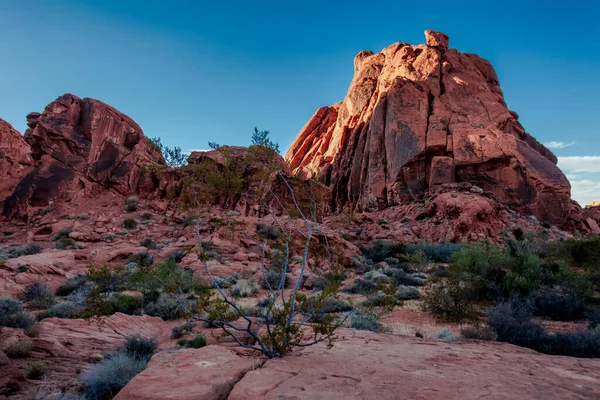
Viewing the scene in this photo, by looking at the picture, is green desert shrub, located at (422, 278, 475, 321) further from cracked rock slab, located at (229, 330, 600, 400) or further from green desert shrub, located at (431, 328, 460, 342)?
cracked rock slab, located at (229, 330, 600, 400)

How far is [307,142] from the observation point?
52375mm

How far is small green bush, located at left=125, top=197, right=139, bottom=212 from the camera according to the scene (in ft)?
70.4

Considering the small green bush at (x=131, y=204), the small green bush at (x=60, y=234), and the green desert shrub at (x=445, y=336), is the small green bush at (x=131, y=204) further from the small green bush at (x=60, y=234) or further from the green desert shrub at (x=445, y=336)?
the green desert shrub at (x=445, y=336)

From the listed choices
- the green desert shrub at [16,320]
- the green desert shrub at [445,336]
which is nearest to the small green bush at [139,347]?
the green desert shrub at [16,320]

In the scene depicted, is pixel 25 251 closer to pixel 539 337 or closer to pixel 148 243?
pixel 148 243

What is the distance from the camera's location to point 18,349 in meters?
4.46

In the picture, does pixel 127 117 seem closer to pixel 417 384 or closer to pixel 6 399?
pixel 6 399

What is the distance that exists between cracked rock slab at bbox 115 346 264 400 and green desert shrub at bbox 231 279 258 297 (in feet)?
20.1

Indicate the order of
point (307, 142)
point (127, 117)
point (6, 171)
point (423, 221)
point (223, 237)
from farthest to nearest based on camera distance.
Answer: point (307, 142)
point (127, 117)
point (423, 221)
point (6, 171)
point (223, 237)

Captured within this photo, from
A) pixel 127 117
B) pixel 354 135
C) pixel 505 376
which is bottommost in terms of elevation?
pixel 505 376

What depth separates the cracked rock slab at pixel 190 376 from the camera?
2459 millimetres

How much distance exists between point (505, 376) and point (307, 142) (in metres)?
50.8

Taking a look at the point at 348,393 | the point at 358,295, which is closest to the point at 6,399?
the point at 348,393

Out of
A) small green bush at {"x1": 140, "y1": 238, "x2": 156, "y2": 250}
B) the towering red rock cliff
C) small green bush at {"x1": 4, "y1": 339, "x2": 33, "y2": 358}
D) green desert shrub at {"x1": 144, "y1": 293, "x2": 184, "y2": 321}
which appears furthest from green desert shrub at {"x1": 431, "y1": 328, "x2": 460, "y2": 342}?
the towering red rock cliff
